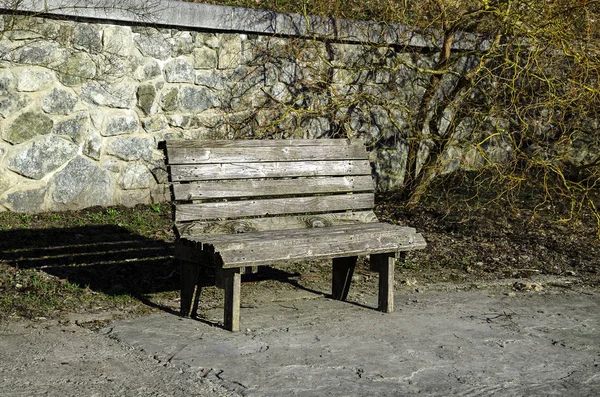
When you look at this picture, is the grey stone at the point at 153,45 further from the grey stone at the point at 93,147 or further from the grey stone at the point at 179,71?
the grey stone at the point at 93,147

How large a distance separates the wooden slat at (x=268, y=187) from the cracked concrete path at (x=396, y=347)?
67 cm

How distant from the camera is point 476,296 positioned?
5.59m

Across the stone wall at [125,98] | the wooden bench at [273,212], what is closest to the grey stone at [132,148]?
the stone wall at [125,98]

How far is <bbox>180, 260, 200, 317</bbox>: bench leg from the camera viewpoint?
15.8 ft

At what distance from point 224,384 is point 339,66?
4.66 meters

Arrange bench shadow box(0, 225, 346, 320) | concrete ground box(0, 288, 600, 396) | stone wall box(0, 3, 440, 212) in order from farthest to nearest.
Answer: stone wall box(0, 3, 440, 212), bench shadow box(0, 225, 346, 320), concrete ground box(0, 288, 600, 396)

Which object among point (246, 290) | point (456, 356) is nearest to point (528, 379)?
point (456, 356)

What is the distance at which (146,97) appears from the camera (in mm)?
7336

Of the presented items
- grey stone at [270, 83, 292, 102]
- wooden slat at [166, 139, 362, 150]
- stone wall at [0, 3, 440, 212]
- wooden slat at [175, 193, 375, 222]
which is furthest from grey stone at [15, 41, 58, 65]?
wooden slat at [175, 193, 375, 222]

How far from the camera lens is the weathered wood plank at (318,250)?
175 inches

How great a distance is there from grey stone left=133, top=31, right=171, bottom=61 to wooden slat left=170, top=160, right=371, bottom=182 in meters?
2.45

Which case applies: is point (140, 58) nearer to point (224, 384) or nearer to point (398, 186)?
point (398, 186)

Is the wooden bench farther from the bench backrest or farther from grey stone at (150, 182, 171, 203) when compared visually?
grey stone at (150, 182, 171, 203)

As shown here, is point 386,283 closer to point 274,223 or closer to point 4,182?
point 274,223
